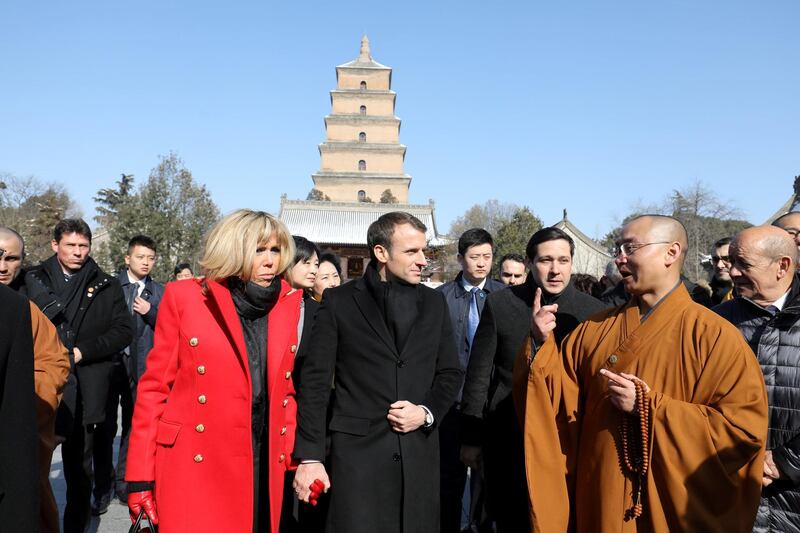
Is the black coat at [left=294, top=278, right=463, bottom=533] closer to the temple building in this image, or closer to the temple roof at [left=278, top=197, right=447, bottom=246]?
the temple roof at [left=278, top=197, right=447, bottom=246]

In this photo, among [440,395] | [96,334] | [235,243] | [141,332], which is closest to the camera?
[235,243]

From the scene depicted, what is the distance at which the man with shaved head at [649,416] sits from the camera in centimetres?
235

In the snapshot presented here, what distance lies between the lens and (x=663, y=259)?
263 centimetres

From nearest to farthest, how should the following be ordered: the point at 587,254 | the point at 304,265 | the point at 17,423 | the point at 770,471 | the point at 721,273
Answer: the point at 17,423
the point at 770,471
the point at 304,265
the point at 721,273
the point at 587,254

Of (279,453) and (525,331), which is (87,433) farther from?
(525,331)

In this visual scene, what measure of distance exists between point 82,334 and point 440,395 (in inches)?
104

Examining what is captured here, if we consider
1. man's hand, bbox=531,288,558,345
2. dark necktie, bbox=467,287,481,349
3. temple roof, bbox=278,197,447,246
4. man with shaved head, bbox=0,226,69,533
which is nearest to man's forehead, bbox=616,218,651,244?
man's hand, bbox=531,288,558,345

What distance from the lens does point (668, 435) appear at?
7.78 ft

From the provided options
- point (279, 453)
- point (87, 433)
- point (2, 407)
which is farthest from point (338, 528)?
point (87, 433)

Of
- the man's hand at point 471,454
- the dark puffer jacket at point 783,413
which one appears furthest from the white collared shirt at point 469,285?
the dark puffer jacket at point 783,413

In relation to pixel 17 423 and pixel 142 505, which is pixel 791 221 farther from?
pixel 17 423

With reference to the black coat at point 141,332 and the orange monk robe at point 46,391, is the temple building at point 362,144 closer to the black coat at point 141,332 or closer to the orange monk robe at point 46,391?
the black coat at point 141,332

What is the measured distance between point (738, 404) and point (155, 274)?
27758 mm

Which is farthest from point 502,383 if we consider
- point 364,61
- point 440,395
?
point 364,61
